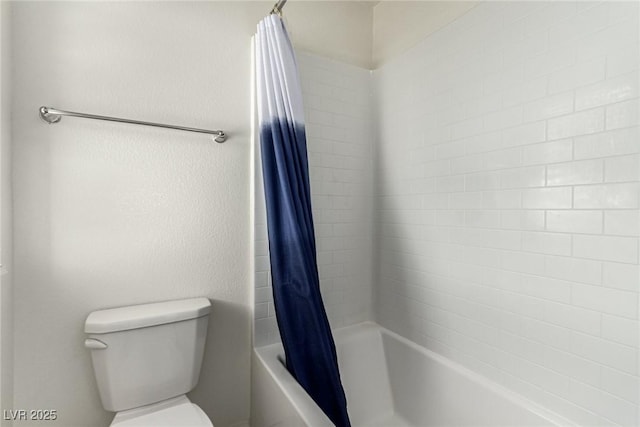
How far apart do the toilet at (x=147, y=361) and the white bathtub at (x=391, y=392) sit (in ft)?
1.00

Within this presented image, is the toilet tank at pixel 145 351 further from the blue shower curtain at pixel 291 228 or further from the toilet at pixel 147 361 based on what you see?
the blue shower curtain at pixel 291 228

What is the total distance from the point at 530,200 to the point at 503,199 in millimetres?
102

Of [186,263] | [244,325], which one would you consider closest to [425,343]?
[244,325]

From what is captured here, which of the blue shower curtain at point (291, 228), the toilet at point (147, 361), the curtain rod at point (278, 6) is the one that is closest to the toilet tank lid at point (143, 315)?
the toilet at point (147, 361)

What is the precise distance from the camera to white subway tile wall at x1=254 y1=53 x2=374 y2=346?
5.81ft

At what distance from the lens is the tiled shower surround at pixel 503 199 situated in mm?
1000

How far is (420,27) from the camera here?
166 cm

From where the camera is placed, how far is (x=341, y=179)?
1.85 meters

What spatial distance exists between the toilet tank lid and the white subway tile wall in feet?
1.51

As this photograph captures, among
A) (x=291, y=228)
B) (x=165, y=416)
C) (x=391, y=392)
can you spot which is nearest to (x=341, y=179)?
(x=291, y=228)

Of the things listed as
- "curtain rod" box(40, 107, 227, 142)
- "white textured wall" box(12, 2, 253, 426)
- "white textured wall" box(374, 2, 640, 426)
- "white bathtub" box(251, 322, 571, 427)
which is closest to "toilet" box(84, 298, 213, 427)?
"white textured wall" box(12, 2, 253, 426)

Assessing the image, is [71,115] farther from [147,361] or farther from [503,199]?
[503,199]

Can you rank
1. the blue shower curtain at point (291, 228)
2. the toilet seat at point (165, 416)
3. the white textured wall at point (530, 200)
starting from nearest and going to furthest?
the white textured wall at point (530, 200) → the toilet seat at point (165, 416) → the blue shower curtain at point (291, 228)

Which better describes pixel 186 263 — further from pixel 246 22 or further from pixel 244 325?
pixel 246 22
